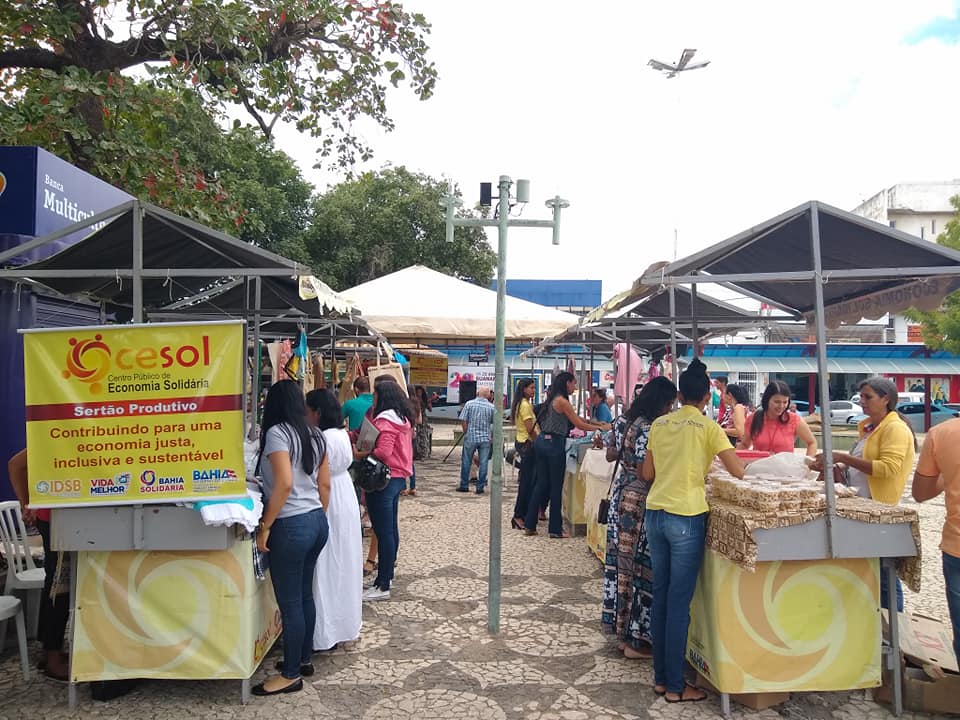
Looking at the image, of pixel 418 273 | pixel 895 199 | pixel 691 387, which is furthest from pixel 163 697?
pixel 895 199

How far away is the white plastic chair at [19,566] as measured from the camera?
172 inches

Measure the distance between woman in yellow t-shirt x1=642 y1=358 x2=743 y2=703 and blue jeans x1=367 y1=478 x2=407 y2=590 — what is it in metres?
2.19

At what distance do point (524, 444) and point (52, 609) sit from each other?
18.8 feet

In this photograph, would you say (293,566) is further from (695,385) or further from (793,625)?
(793,625)

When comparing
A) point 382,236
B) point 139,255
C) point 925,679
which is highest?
point 382,236

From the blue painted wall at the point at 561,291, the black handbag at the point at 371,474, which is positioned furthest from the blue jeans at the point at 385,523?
the blue painted wall at the point at 561,291

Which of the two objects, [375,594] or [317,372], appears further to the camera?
[317,372]

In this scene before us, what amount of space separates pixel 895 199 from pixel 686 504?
151 ft

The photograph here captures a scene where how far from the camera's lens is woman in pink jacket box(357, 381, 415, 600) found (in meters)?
5.43

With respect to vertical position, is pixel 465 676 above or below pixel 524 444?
below

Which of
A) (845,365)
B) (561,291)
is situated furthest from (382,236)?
(845,365)

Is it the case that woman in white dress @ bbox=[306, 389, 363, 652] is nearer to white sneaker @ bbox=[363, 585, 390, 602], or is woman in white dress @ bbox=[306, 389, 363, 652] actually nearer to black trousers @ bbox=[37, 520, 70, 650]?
white sneaker @ bbox=[363, 585, 390, 602]

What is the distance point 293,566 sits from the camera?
3.84 meters

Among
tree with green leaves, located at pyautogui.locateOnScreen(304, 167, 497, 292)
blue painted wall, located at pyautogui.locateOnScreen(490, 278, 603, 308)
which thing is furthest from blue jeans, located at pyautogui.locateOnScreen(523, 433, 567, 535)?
blue painted wall, located at pyautogui.locateOnScreen(490, 278, 603, 308)
